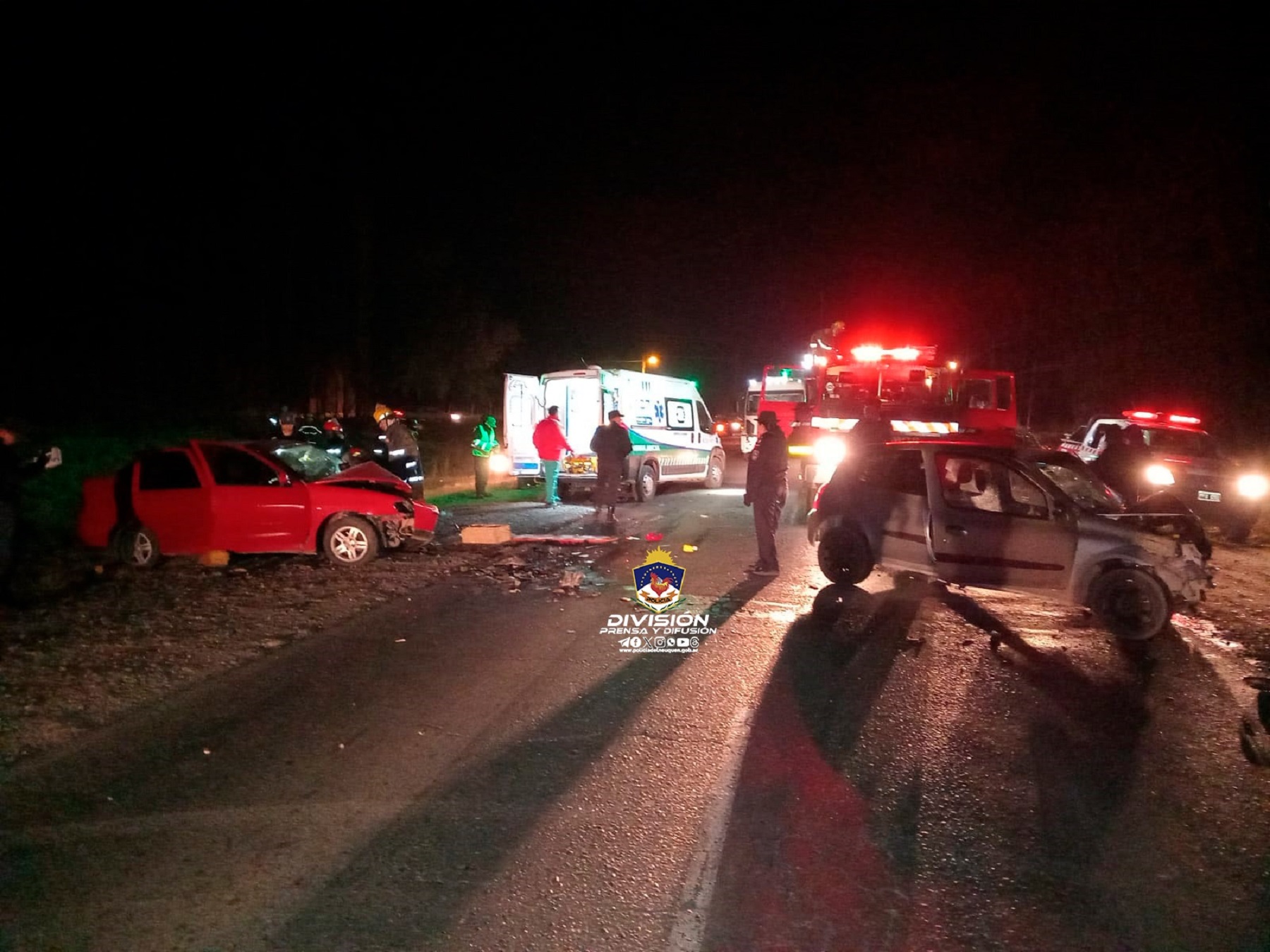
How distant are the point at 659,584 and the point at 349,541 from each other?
3652mm

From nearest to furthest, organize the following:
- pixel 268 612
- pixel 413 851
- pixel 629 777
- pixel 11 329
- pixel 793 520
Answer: pixel 413 851
pixel 629 777
pixel 268 612
pixel 793 520
pixel 11 329

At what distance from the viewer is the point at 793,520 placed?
14688 mm

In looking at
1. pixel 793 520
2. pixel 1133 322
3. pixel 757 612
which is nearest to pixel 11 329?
pixel 793 520

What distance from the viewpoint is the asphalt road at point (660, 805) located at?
137 inches

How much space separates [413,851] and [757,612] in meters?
4.86

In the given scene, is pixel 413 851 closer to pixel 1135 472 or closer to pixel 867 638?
pixel 867 638

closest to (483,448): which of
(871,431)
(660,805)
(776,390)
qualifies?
(871,431)

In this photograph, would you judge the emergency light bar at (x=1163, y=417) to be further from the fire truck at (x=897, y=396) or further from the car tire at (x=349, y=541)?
the car tire at (x=349, y=541)

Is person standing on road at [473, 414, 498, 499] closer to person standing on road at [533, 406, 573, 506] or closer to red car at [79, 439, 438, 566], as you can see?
person standing on road at [533, 406, 573, 506]

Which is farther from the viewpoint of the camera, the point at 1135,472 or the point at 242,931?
the point at 1135,472

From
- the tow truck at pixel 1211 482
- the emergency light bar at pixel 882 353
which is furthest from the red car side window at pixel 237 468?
the emergency light bar at pixel 882 353

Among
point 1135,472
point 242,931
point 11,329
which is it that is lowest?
point 242,931

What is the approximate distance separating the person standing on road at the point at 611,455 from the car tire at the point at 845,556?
4816 millimetres

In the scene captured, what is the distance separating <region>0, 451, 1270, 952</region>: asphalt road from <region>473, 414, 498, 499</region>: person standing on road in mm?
10000
